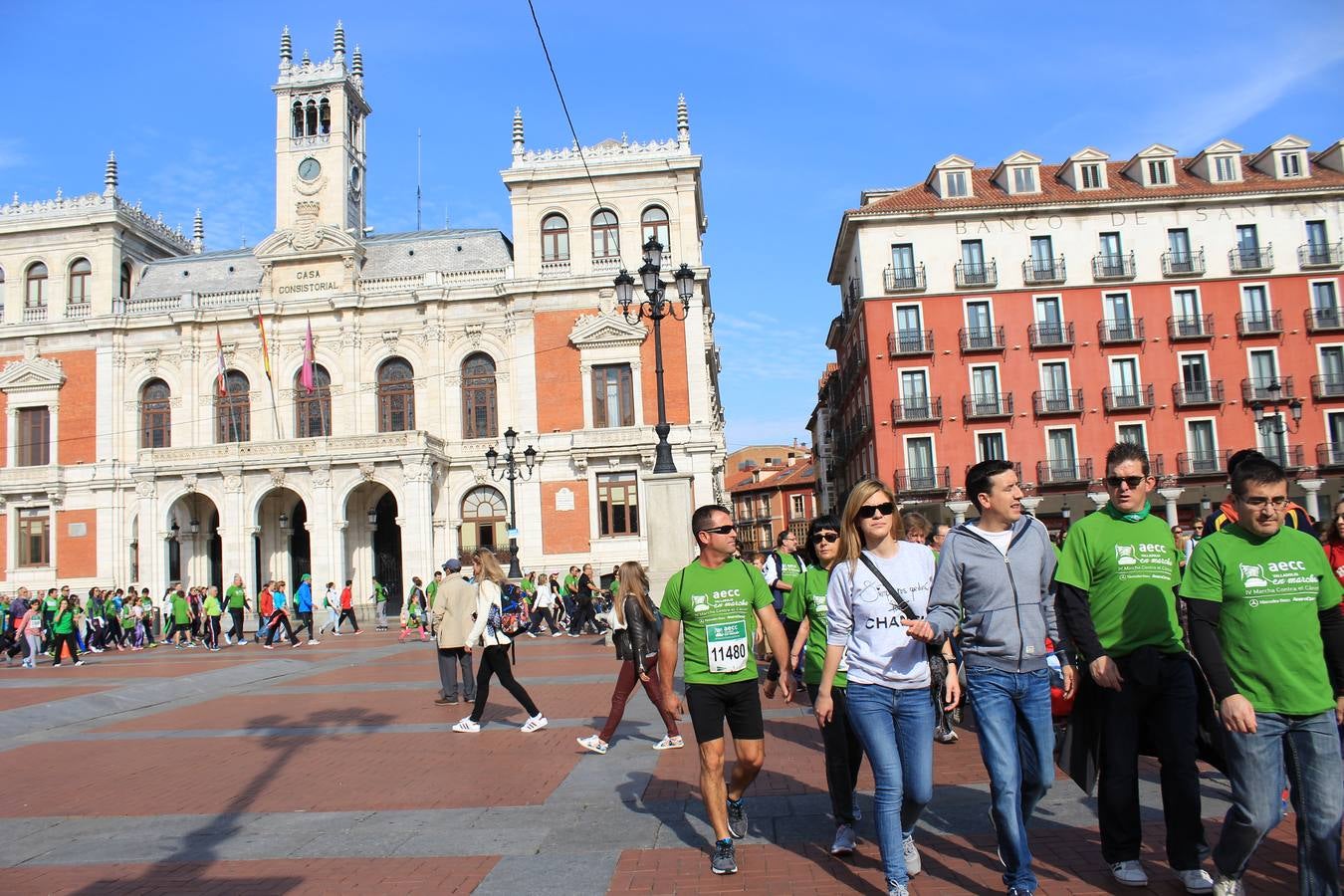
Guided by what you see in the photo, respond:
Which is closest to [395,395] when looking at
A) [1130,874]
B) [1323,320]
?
[1323,320]

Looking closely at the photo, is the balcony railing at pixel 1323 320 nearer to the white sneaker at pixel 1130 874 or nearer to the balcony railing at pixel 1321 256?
the balcony railing at pixel 1321 256

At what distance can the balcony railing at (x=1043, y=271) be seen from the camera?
128 ft

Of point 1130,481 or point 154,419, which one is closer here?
point 1130,481

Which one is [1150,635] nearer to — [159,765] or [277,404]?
[159,765]

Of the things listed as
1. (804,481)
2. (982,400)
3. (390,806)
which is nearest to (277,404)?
(982,400)

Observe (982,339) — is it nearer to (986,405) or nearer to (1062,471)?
(986,405)

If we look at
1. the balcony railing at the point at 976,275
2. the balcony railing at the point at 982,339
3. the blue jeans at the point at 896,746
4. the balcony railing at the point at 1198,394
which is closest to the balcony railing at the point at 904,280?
the balcony railing at the point at 976,275

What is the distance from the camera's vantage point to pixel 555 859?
554 cm

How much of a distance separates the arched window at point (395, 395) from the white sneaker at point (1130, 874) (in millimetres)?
37466

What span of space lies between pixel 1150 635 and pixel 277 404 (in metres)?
39.8

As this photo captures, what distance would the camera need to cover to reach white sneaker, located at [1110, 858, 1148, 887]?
15.2 ft

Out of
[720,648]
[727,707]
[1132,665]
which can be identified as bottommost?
[727,707]

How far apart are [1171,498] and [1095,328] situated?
7132 mm

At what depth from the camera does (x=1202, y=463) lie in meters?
37.9
